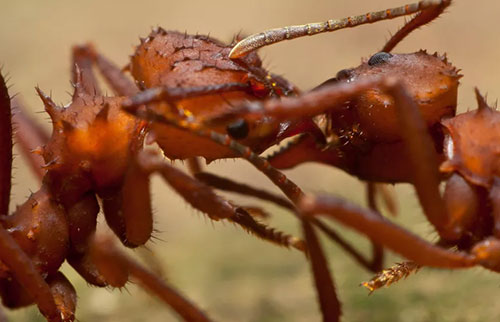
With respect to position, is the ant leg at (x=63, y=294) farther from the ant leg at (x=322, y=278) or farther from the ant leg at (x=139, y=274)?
the ant leg at (x=322, y=278)

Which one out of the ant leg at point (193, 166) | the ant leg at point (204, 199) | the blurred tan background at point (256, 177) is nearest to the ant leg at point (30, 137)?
the blurred tan background at point (256, 177)

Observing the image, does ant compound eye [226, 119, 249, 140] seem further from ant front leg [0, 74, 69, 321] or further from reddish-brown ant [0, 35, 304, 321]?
ant front leg [0, 74, 69, 321]

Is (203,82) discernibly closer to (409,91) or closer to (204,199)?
(204,199)

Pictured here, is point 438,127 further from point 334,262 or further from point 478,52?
point 478,52

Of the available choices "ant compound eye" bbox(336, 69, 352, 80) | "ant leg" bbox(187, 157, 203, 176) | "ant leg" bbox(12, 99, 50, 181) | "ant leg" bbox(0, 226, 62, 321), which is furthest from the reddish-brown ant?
"ant leg" bbox(12, 99, 50, 181)

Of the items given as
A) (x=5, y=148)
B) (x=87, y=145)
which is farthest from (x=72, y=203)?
(x=5, y=148)

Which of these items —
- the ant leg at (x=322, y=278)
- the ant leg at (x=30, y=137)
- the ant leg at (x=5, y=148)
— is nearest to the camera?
the ant leg at (x=322, y=278)
